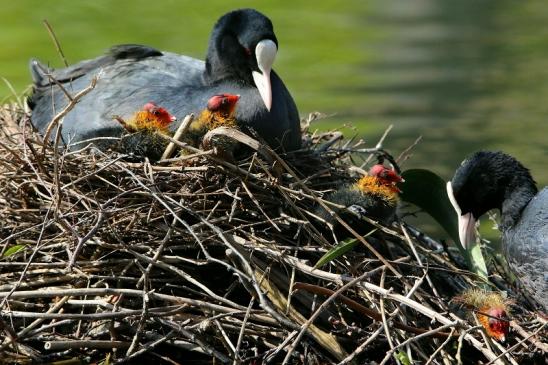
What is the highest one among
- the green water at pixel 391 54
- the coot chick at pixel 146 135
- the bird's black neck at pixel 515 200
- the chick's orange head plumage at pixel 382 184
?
the coot chick at pixel 146 135

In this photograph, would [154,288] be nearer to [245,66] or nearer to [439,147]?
[245,66]

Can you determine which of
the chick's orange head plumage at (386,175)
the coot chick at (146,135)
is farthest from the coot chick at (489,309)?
the coot chick at (146,135)

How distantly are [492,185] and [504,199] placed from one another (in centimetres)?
10

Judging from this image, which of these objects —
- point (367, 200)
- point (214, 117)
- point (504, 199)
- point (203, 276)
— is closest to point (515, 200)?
point (504, 199)

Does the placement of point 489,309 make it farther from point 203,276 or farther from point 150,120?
point 150,120

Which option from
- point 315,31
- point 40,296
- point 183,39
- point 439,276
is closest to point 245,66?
point 439,276

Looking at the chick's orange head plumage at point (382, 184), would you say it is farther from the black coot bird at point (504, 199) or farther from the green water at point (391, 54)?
the green water at point (391, 54)

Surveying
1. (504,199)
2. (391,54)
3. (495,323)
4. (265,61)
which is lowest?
(391,54)

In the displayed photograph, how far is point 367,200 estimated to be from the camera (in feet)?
16.3

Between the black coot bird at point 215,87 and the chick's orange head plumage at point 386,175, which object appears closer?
the chick's orange head plumage at point 386,175

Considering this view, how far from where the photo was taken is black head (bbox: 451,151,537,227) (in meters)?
5.32

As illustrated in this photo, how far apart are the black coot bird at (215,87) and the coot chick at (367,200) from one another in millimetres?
471

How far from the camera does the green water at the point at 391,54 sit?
11734mm

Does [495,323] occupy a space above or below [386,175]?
below
